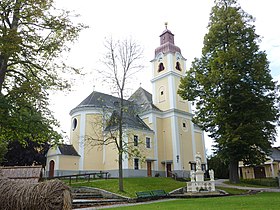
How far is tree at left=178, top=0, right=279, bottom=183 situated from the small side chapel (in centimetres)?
924

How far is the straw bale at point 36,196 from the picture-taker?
5.12 metres

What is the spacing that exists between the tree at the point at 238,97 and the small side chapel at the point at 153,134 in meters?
9.24

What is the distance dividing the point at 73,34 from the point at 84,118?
19.9 meters

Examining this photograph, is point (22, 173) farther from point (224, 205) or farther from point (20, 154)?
point (20, 154)

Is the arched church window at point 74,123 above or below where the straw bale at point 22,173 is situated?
above

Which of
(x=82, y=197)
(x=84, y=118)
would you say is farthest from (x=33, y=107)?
(x=84, y=118)

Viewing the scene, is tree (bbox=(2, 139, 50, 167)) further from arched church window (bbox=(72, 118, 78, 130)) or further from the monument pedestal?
the monument pedestal

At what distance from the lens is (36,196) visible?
17.0ft

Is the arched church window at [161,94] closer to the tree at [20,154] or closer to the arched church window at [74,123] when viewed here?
the arched church window at [74,123]

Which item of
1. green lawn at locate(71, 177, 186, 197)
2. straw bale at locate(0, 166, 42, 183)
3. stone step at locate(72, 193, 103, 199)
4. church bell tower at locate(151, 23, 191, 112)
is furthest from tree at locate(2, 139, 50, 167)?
straw bale at locate(0, 166, 42, 183)

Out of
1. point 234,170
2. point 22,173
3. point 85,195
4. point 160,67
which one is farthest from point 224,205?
point 160,67

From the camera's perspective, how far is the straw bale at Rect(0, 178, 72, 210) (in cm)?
Answer: 512

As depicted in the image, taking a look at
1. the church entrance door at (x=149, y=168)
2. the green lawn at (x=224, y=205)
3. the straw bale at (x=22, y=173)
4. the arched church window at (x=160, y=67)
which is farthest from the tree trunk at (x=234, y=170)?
the straw bale at (x=22, y=173)

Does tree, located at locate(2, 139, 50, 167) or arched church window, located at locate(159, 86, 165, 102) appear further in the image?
arched church window, located at locate(159, 86, 165, 102)
